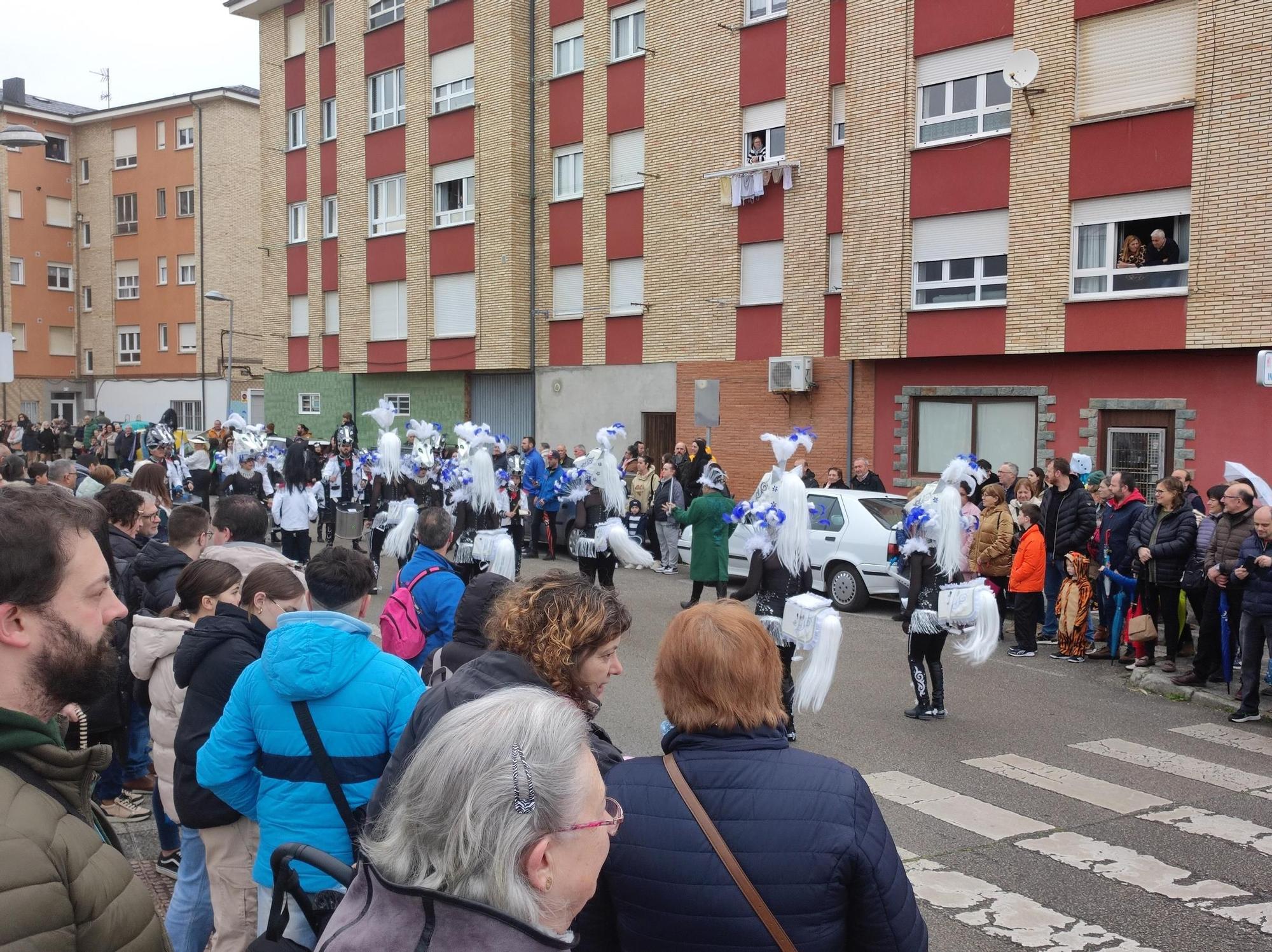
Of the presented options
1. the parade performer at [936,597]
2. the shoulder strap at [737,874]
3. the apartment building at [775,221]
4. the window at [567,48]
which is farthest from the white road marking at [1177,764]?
the window at [567,48]

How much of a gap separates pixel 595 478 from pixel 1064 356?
8.35 metres

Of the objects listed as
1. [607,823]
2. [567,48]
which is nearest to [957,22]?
[567,48]

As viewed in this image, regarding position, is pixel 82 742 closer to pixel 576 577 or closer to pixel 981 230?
pixel 576 577

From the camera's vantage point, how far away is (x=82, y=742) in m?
3.39

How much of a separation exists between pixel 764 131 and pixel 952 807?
62.8ft

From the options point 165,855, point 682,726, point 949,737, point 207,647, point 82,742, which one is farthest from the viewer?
point 949,737

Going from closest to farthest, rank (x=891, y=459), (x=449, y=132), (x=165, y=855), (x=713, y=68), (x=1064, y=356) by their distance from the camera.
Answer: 1. (x=165, y=855)
2. (x=1064, y=356)
3. (x=891, y=459)
4. (x=713, y=68)
5. (x=449, y=132)

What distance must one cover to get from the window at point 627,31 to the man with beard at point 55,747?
85.0 feet

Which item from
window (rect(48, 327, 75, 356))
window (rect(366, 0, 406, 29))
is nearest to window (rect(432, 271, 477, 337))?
window (rect(366, 0, 406, 29))

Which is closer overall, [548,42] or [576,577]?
[576,577]

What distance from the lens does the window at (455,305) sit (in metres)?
30.4

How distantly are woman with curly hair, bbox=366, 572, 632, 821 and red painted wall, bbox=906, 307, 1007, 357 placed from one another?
17374 millimetres

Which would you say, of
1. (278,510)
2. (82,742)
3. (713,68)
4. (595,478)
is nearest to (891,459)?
(595,478)

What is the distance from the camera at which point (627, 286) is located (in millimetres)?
27031
